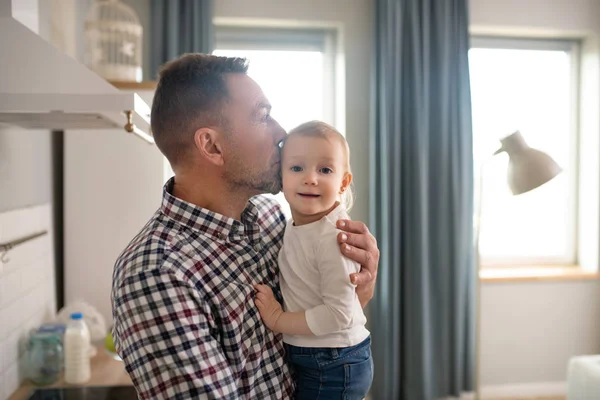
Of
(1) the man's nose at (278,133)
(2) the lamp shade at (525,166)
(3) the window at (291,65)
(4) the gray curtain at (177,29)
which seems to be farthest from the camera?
(3) the window at (291,65)

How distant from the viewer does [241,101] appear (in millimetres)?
1247

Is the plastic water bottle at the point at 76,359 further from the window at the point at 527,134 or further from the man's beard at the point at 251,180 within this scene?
the window at the point at 527,134

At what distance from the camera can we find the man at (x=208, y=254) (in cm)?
97

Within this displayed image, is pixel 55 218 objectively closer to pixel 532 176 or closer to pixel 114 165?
pixel 114 165

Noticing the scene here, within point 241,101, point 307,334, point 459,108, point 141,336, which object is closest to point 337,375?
point 307,334

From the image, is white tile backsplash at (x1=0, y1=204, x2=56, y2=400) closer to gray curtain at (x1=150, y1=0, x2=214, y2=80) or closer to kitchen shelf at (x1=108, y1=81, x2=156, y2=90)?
kitchen shelf at (x1=108, y1=81, x2=156, y2=90)

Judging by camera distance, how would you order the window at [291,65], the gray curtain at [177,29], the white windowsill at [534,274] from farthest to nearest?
the white windowsill at [534,274] → the window at [291,65] → the gray curtain at [177,29]

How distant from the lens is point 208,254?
1.14m

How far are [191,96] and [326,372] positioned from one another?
2.26 ft

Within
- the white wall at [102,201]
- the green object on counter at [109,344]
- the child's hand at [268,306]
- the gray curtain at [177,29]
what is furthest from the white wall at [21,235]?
the child's hand at [268,306]

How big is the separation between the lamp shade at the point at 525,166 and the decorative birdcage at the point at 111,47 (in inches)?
69.2

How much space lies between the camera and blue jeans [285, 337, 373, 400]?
3.97 feet

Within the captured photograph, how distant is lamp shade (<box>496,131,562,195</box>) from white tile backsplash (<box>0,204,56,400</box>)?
6.68 feet

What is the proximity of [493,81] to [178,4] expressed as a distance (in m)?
2.10
